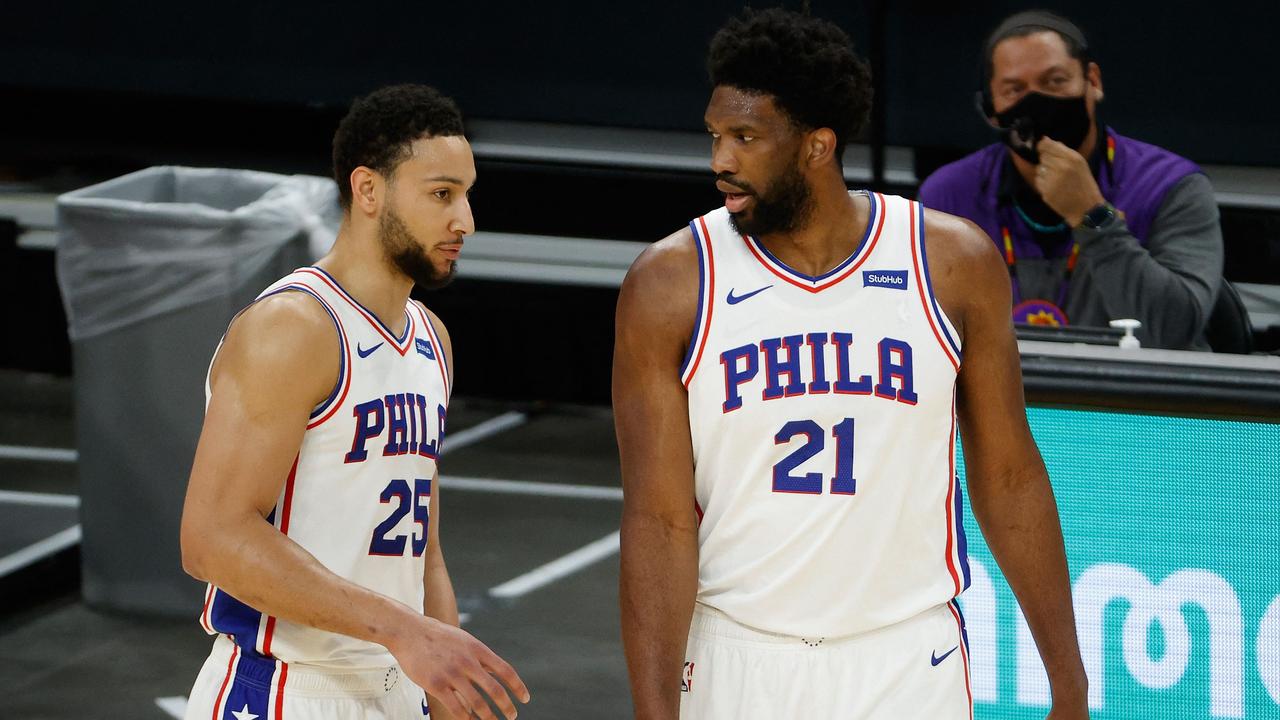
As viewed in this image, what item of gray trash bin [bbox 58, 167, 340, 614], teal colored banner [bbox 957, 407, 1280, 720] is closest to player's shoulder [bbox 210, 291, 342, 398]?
teal colored banner [bbox 957, 407, 1280, 720]

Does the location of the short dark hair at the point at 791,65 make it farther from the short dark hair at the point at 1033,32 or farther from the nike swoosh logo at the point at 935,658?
the short dark hair at the point at 1033,32

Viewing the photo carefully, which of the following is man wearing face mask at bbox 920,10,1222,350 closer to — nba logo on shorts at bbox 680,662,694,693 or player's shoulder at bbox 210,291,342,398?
nba logo on shorts at bbox 680,662,694,693

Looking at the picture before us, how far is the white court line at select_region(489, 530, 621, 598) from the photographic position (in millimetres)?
5945

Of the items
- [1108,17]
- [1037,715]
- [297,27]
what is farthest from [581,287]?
[1037,715]

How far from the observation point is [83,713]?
4.84m

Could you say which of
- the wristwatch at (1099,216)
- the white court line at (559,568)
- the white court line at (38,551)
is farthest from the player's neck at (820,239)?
the white court line at (38,551)

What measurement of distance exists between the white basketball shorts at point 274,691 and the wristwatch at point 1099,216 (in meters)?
2.25

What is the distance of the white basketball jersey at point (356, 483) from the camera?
2637 millimetres

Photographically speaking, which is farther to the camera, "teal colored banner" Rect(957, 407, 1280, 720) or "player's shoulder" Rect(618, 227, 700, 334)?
"teal colored banner" Rect(957, 407, 1280, 720)

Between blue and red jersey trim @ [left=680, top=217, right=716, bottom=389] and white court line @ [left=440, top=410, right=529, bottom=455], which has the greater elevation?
blue and red jersey trim @ [left=680, top=217, right=716, bottom=389]

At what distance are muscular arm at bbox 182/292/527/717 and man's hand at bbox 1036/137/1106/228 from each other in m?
2.23

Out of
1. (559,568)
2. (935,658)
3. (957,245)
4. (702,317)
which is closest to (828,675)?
(935,658)

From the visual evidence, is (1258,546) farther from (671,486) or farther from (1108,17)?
(1108,17)

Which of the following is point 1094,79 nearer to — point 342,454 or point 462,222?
point 462,222
